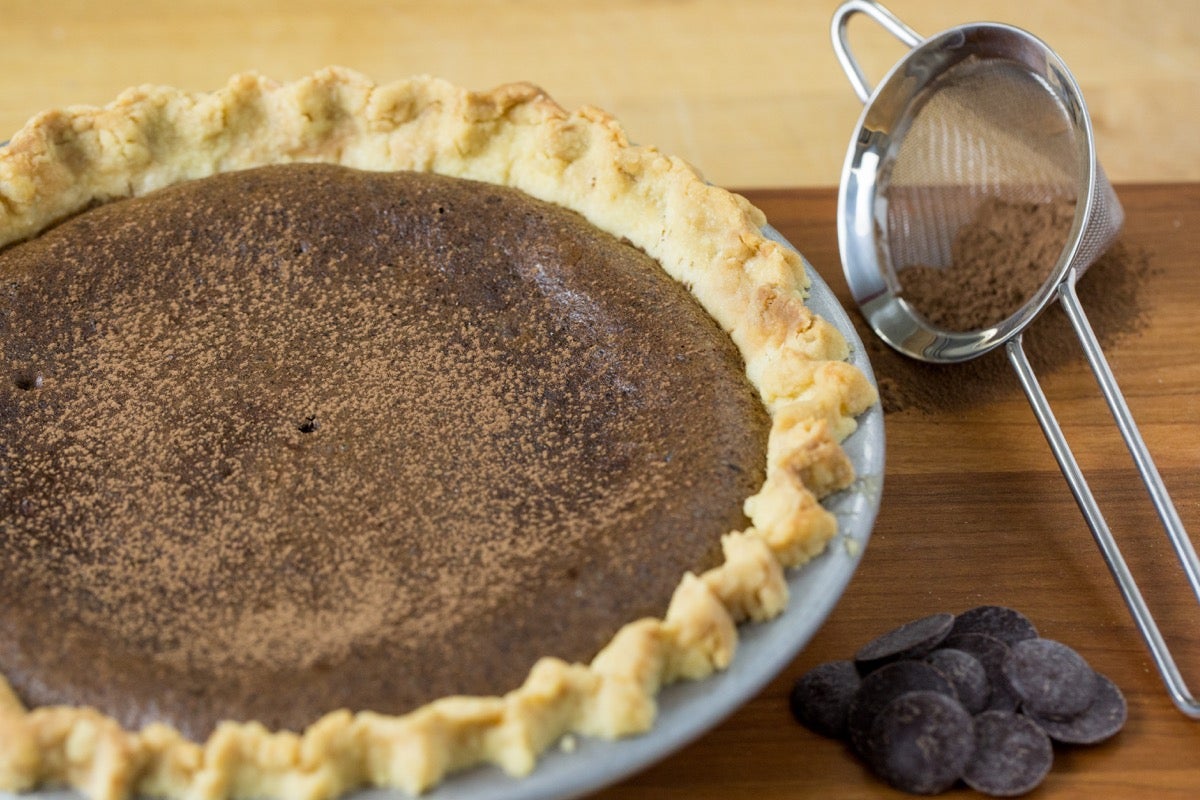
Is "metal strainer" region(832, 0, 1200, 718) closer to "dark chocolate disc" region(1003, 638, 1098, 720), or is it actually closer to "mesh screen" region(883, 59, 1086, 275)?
"mesh screen" region(883, 59, 1086, 275)

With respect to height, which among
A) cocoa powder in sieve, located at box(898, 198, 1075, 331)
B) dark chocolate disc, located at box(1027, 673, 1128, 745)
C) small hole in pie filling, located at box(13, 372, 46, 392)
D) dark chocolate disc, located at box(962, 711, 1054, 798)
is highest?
small hole in pie filling, located at box(13, 372, 46, 392)

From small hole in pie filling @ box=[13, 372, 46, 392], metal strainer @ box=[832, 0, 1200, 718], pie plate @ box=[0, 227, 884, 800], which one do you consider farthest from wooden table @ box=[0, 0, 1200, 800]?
small hole in pie filling @ box=[13, 372, 46, 392]

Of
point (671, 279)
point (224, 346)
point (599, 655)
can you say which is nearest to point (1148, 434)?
point (671, 279)

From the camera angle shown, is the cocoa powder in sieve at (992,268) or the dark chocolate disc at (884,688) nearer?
the dark chocolate disc at (884,688)

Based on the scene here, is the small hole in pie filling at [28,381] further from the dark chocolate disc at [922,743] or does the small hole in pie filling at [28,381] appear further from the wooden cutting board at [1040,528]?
the dark chocolate disc at [922,743]

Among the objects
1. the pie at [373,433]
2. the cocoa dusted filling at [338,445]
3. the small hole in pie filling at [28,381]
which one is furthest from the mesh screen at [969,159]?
the small hole in pie filling at [28,381]

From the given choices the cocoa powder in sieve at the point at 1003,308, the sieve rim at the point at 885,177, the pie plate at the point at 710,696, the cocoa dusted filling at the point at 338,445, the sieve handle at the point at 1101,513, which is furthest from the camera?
the cocoa powder in sieve at the point at 1003,308
